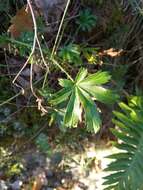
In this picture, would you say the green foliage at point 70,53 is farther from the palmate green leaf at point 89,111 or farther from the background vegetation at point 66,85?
the palmate green leaf at point 89,111

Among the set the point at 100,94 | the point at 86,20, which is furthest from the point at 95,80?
the point at 86,20

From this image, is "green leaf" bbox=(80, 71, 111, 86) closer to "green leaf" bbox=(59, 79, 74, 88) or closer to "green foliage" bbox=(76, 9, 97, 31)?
"green leaf" bbox=(59, 79, 74, 88)

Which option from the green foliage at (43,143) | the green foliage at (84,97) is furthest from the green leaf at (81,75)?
the green foliage at (43,143)

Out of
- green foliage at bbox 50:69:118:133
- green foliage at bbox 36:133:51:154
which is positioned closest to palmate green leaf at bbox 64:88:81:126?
green foliage at bbox 50:69:118:133

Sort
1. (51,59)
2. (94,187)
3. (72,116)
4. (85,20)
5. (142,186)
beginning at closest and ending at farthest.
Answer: (72,116) < (51,59) < (85,20) < (142,186) < (94,187)

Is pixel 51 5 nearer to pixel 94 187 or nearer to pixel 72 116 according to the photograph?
pixel 72 116

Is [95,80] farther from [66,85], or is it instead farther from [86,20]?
[86,20]

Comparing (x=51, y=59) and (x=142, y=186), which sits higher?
(x=51, y=59)

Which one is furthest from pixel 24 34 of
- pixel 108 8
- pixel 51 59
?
pixel 108 8
